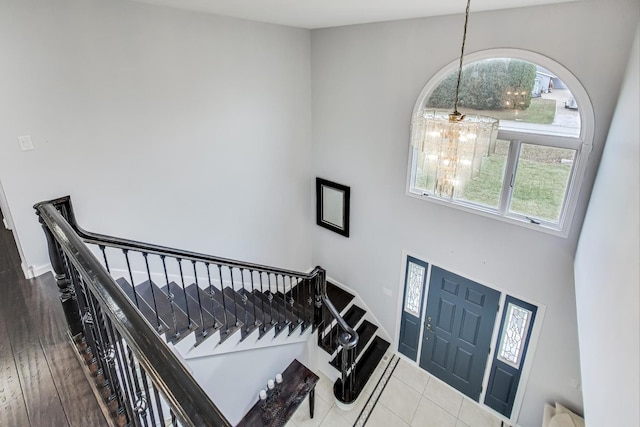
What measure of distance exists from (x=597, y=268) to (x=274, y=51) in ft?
14.0

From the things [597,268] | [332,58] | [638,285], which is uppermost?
[332,58]

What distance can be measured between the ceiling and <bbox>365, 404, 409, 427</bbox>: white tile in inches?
189

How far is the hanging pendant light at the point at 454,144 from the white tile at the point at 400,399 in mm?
3402

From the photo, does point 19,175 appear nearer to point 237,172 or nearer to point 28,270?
point 28,270

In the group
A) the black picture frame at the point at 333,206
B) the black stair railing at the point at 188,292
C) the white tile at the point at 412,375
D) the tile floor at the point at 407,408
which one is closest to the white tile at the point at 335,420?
the tile floor at the point at 407,408

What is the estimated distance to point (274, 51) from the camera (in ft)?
15.2

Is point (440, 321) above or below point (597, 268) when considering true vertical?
below

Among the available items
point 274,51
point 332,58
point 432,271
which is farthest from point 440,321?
point 274,51

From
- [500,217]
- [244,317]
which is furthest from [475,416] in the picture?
[244,317]

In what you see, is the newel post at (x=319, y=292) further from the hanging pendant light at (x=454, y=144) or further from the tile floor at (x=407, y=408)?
the hanging pendant light at (x=454, y=144)

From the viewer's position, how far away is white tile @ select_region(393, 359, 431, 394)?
502cm

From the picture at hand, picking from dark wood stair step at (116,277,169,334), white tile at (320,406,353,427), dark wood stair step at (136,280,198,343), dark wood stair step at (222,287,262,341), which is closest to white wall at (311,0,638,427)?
white tile at (320,406,353,427)

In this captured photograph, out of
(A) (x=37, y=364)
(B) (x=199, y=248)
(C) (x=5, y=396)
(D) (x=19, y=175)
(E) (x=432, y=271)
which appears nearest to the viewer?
(C) (x=5, y=396)

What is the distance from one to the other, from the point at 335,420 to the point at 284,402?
0.80m
